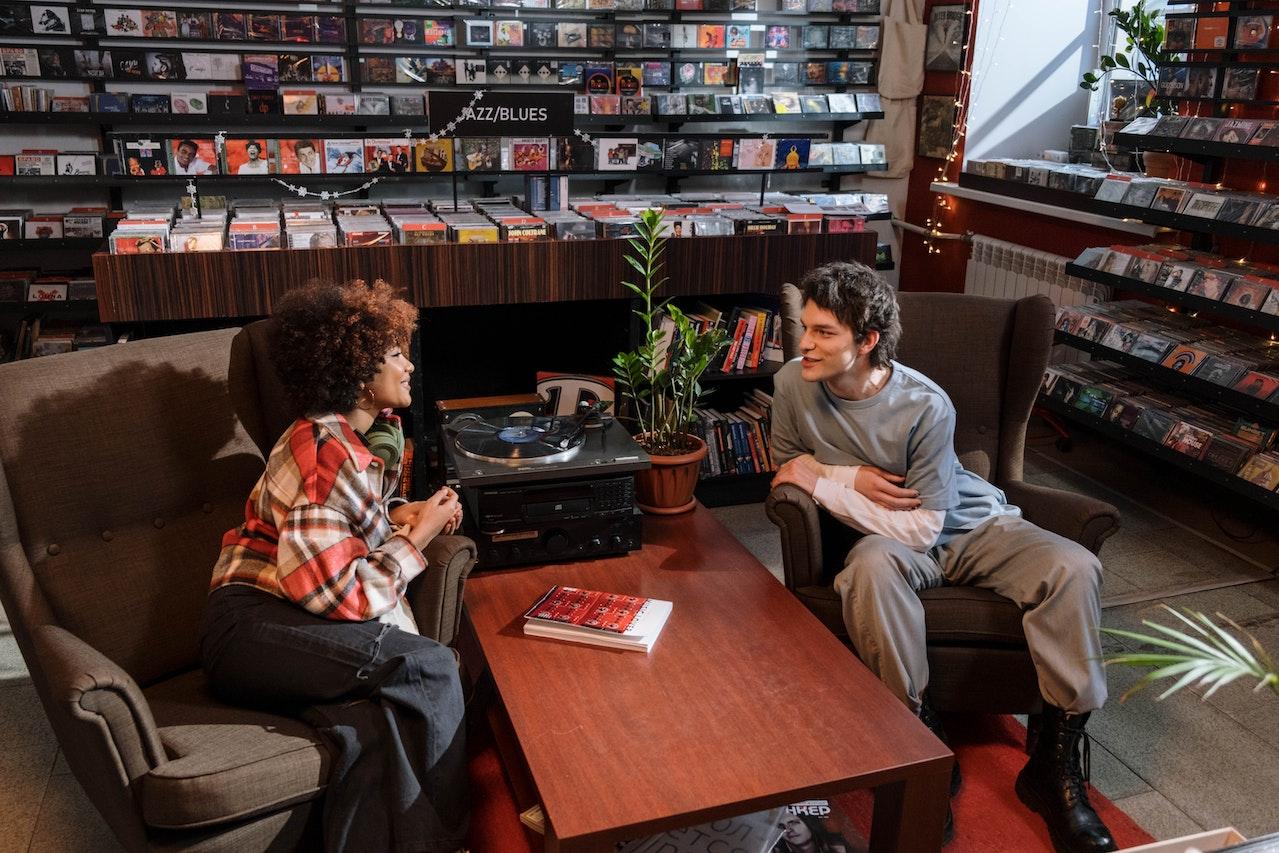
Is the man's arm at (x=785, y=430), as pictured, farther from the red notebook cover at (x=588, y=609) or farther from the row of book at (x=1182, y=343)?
the row of book at (x=1182, y=343)

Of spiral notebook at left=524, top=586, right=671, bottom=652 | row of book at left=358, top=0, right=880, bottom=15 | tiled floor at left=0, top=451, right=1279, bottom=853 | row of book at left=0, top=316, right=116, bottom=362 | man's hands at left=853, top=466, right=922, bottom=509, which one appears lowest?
tiled floor at left=0, top=451, right=1279, bottom=853

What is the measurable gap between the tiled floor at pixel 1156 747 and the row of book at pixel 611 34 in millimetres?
2669

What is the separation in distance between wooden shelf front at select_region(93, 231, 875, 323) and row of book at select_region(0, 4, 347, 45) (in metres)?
1.88

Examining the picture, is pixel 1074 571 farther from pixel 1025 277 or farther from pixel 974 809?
pixel 1025 277

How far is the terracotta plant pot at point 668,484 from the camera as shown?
275cm

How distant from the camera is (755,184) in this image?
562cm

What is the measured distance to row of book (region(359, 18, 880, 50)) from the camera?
15.4ft

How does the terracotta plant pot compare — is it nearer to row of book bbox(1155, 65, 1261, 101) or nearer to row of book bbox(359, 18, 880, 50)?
row of book bbox(1155, 65, 1261, 101)

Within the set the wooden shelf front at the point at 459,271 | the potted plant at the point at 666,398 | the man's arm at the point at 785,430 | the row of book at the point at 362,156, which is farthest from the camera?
the row of book at the point at 362,156

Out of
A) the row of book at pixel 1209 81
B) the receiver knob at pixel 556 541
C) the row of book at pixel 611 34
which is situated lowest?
the receiver knob at pixel 556 541

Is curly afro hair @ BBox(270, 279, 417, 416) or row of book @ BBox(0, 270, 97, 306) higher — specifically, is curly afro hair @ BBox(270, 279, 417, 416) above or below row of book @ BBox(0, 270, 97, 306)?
above

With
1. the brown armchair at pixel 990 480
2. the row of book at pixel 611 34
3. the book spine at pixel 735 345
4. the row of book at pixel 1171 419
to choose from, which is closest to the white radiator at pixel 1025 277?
the row of book at pixel 1171 419

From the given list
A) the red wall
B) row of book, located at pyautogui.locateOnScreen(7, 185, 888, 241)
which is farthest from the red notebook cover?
the red wall

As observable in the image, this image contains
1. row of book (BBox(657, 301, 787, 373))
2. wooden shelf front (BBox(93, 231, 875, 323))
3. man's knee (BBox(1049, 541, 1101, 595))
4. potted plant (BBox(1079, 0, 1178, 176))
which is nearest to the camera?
man's knee (BBox(1049, 541, 1101, 595))
